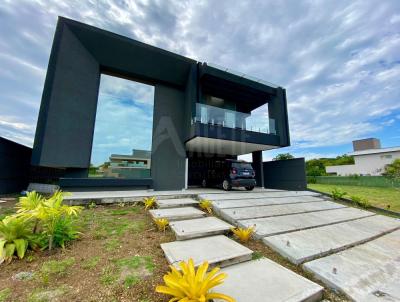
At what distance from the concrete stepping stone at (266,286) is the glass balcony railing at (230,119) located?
23.5ft

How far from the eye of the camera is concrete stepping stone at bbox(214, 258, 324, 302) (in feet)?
5.54

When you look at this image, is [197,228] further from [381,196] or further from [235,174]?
[381,196]

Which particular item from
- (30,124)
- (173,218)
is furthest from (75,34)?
(173,218)

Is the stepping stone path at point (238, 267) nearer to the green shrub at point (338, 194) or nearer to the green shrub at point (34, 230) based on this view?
the green shrub at point (34, 230)

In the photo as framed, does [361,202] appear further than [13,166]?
No

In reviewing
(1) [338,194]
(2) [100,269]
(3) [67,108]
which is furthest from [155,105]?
(1) [338,194]

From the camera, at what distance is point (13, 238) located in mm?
2498

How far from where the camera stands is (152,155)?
9289 millimetres

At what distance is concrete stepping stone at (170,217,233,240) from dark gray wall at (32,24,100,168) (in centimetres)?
660

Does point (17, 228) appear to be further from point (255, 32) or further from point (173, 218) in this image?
point (255, 32)

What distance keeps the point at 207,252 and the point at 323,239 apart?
8.03 feet

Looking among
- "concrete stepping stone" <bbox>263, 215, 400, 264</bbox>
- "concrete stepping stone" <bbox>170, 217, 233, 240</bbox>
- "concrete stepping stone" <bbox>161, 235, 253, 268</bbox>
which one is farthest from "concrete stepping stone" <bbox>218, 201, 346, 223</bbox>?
"concrete stepping stone" <bbox>161, 235, 253, 268</bbox>

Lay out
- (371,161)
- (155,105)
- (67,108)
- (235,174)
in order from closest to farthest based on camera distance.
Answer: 1. (67,108)
2. (235,174)
3. (155,105)
4. (371,161)

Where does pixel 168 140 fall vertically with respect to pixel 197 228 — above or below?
above
